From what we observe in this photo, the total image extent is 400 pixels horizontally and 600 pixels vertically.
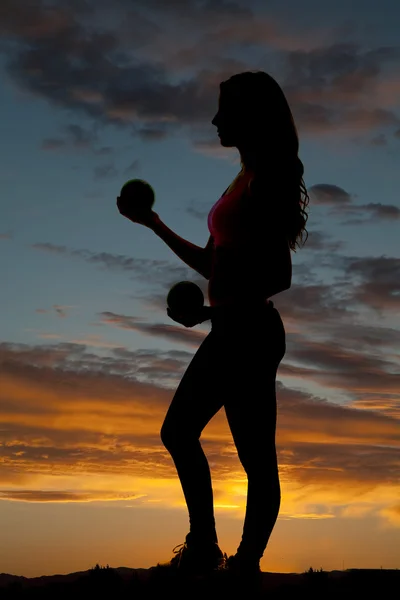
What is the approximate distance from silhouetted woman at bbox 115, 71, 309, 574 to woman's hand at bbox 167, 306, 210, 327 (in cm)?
12

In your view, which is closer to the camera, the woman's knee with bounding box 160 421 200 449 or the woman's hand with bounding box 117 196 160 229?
the woman's knee with bounding box 160 421 200 449

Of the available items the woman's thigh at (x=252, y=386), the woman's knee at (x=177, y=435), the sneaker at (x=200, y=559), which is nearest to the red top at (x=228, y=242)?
the woman's thigh at (x=252, y=386)

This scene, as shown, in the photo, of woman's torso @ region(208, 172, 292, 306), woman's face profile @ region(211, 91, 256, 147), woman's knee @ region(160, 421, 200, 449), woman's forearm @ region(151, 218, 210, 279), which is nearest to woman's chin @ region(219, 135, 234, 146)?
woman's face profile @ region(211, 91, 256, 147)

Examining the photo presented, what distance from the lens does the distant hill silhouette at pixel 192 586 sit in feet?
18.4

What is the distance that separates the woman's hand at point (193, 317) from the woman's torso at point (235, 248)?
158 millimetres

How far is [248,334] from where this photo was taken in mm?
5758

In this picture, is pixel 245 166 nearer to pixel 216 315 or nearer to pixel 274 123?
pixel 274 123

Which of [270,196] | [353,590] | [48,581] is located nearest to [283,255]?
[270,196]

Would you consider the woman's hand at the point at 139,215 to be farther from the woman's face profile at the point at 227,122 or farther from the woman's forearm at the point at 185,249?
the woman's face profile at the point at 227,122

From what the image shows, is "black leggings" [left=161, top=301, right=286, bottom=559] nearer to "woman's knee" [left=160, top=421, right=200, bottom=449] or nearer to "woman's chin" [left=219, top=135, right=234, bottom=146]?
"woman's knee" [left=160, top=421, right=200, bottom=449]

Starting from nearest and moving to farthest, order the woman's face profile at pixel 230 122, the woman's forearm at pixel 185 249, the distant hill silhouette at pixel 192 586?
1. the distant hill silhouette at pixel 192 586
2. the woman's face profile at pixel 230 122
3. the woman's forearm at pixel 185 249

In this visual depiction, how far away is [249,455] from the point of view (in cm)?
579

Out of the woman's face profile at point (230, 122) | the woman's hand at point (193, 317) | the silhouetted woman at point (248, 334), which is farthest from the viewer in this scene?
the woman's hand at point (193, 317)

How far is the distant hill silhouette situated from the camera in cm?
561
